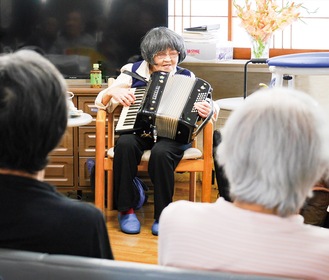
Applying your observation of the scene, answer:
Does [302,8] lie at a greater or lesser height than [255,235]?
greater

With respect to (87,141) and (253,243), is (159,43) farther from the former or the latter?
(253,243)

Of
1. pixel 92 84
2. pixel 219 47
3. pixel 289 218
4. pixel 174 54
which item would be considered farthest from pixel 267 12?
pixel 289 218

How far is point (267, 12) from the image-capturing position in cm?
446

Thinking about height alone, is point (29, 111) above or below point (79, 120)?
above

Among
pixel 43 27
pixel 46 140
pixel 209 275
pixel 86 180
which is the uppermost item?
pixel 43 27

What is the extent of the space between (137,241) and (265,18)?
1.75m

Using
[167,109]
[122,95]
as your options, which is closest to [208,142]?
[167,109]

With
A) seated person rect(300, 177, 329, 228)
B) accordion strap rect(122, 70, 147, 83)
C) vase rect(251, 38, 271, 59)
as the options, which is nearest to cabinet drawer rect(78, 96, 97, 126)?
accordion strap rect(122, 70, 147, 83)

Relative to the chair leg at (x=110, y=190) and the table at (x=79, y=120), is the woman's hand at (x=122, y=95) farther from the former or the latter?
the chair leg at (x=110, y=190)

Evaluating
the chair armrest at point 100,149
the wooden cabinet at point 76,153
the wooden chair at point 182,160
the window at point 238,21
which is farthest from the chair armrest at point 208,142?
the window at point 238,21

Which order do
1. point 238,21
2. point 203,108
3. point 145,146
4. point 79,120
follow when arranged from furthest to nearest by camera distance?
point 238,21, point 145,146, point 203,108, point 79,120

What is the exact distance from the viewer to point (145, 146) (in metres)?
3.76

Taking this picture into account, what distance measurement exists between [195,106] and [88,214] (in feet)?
7.41

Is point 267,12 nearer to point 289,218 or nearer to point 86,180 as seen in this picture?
point 86,180
